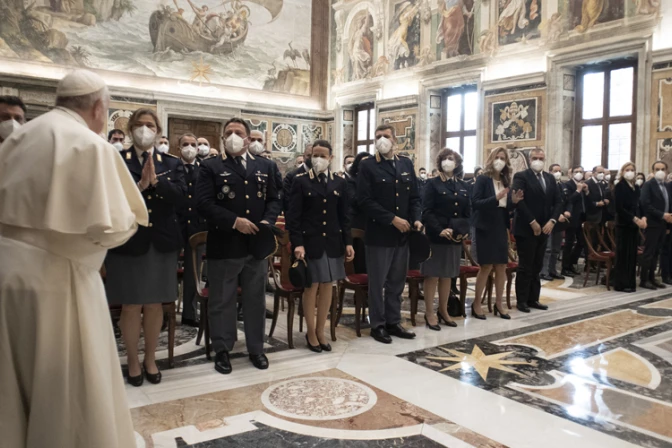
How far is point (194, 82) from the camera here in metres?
15.8

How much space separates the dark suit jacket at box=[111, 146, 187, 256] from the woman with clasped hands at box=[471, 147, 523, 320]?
3.49m

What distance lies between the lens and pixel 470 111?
14336 mm

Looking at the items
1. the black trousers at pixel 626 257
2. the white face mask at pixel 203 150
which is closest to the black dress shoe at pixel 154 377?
the white face mask at pixel 203 150

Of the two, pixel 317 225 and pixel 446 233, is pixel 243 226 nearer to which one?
pixel 317 225

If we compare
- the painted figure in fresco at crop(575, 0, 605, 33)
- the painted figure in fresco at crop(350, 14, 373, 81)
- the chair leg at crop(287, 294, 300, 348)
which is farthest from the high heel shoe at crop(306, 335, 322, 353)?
the painted figure in fresco at crop(350, 14, 373, 81)

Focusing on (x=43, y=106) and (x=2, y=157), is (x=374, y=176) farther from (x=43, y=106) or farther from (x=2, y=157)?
(x=43, y=106)

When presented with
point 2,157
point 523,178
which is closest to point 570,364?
point 523,178

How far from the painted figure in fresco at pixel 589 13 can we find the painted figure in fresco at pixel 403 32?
4.87 meters

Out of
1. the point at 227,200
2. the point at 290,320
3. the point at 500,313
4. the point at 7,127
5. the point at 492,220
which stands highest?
the point at 7,127

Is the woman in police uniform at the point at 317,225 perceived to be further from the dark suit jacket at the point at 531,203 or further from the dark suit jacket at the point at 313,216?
the dark suit jacket at the point at 531,203

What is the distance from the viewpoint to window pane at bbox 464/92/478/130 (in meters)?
14.2

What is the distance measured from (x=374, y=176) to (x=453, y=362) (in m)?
1.81

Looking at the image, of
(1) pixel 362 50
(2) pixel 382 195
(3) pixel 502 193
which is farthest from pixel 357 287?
(1) pixel 362 50

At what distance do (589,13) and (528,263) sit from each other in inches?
286
